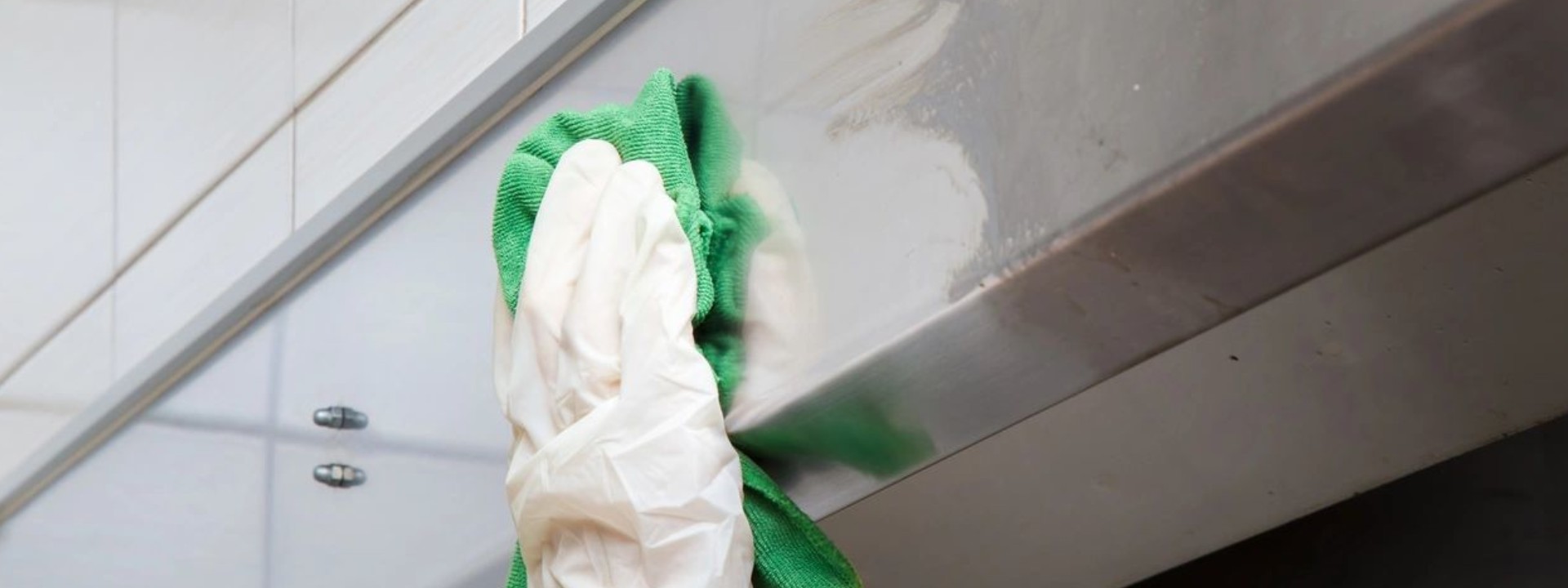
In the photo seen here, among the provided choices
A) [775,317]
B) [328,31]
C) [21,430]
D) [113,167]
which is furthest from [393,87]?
[21,430]

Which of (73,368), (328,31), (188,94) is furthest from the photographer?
(73,368)

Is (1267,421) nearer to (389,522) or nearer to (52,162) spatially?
(389,522)

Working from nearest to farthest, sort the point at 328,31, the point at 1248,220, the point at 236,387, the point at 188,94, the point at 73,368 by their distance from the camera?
the point at 1248,220 < the point at 236,387 < the point at 328,31 < the point at 188,94 < the point at 73,368

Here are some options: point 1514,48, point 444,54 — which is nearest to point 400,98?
point 444,54

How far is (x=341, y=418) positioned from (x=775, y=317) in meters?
0.41

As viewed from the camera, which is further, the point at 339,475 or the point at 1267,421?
the point at 339,475

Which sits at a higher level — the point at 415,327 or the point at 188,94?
the point at 188,94

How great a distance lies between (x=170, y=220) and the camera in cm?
144

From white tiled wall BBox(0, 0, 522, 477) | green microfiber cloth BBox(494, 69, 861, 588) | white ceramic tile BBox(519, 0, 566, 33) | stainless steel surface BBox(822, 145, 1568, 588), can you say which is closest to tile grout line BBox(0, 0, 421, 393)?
white tiled wall BBox(0, 0, 522, 477)

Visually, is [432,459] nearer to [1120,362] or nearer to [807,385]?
[807,385]

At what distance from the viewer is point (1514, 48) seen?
47 centimetres

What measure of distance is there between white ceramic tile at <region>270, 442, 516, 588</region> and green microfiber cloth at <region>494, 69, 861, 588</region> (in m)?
0.16

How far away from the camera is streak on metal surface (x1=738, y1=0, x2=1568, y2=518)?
48 centimetres

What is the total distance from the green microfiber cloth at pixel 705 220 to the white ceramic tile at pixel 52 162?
85 centimetres
